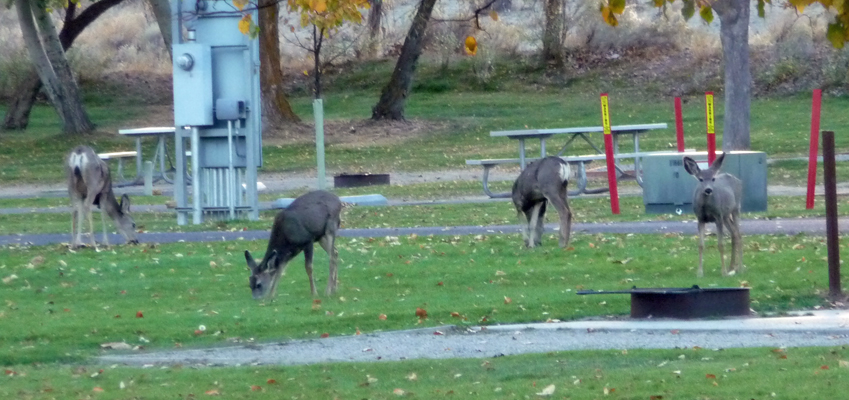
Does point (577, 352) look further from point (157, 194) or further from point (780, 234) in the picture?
point (157, 194)

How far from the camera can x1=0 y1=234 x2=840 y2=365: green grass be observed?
10.8 metres

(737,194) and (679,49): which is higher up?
(679,49)

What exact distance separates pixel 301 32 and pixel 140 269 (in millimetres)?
49554

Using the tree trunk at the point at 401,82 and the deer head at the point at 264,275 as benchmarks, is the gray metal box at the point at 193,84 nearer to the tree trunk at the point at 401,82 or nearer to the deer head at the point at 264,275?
the deer head at the point at 264,275

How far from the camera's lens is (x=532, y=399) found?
7.49 metres

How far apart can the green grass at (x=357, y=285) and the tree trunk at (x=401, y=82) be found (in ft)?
74.7

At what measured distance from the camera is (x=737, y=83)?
100 ft

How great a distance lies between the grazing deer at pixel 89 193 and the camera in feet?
57.5

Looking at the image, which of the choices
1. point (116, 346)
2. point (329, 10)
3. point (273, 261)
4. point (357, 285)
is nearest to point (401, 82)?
point (357, 285)

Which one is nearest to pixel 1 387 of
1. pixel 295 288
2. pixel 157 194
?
pixel 295 288

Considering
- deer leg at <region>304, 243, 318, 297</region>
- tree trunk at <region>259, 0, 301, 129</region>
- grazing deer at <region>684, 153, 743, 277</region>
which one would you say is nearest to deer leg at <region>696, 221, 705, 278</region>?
grazing deer at <region>684, 153, 743, 277</region>

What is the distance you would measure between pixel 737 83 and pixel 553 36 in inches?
669

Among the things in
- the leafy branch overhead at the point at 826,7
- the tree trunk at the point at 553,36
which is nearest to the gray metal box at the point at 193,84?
the leafy branch overhead at the point at 826,7

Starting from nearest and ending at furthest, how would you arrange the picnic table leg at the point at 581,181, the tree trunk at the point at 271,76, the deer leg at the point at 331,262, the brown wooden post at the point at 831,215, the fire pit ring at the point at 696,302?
the fire pit ring at the point at 696,302, the brown wooden post at the point at 831,215, the deer leg at the point at 331,262, the picnic table leg at the point at 581,181, the tree trunk at the point at 271,76
